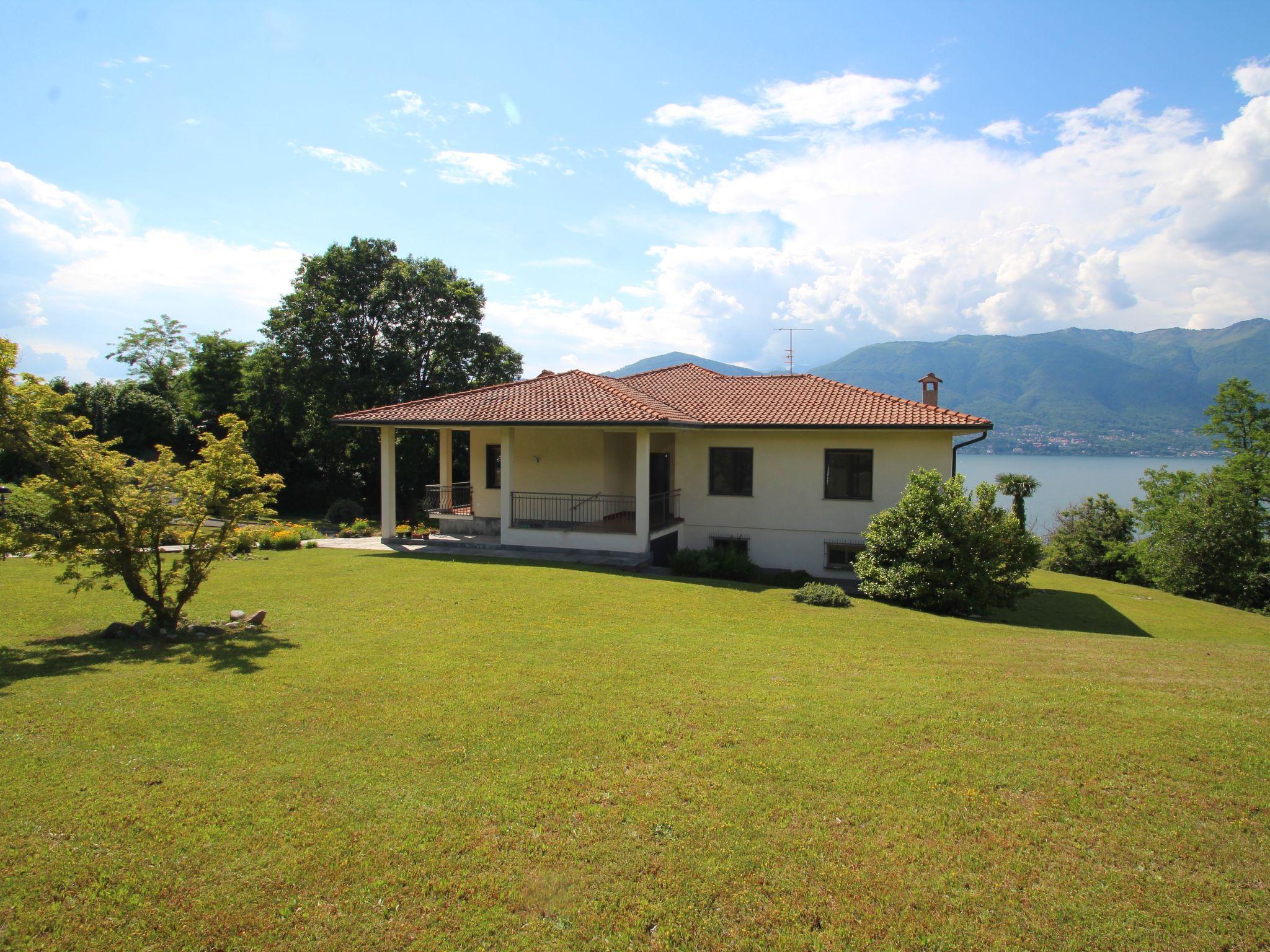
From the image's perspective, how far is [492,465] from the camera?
22.0m

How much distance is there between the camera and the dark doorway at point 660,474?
20875 mm

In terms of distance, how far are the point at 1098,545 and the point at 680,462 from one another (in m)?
19.7

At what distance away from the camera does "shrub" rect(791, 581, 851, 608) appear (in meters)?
13.1

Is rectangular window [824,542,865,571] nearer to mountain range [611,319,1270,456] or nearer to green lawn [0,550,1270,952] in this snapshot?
green lawn [0,550,1270,952]

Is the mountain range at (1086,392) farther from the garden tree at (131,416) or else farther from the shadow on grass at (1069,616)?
the shadow on grass at (1069,616)

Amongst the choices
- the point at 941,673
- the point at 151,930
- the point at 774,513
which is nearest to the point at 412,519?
the point at 774,513

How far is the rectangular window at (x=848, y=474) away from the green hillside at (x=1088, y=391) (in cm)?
14494

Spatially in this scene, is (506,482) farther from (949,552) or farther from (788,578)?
(949,552)

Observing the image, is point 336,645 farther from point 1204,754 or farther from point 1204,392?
point 1204,392

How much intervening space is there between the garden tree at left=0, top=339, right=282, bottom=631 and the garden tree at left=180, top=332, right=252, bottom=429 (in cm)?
3326

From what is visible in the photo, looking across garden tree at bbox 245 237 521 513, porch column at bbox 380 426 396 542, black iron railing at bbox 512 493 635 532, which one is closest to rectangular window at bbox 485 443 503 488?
black iron railing at bbox 512 493 635 532

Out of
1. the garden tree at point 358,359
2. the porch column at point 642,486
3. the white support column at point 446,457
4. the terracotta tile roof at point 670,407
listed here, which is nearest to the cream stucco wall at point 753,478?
the porch column at point 642,486

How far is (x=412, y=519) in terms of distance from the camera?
2920cm

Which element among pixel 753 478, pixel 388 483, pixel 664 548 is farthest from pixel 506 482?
pixel 753 478
